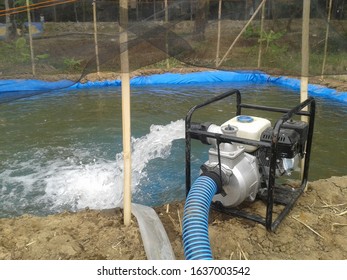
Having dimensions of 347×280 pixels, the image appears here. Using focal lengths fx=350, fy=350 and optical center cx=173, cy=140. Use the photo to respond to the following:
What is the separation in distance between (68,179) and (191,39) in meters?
2.49

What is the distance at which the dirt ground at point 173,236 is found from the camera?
89.7 inches

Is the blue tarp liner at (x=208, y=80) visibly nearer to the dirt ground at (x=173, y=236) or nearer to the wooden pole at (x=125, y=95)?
the dirt ground at (x=173, y=236)

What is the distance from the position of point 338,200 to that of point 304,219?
50 cm

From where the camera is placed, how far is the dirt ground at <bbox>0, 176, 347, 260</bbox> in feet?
7.48

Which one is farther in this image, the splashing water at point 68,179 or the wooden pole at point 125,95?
the splashing water at point 68,179

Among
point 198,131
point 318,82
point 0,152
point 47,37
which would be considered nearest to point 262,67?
point 198,131

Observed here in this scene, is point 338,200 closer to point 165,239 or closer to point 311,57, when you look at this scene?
point 311,57

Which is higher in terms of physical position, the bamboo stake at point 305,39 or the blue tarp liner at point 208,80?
the bamboo stake at point 305,39

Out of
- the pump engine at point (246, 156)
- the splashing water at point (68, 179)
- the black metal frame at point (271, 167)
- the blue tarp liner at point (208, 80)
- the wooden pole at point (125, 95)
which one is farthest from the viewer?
the blue tarp liner at point (208, 80)

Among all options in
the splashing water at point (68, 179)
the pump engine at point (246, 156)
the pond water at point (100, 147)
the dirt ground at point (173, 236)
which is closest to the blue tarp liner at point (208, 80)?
the pond water at point (100, 147)

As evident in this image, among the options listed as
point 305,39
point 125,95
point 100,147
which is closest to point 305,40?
point 305,39

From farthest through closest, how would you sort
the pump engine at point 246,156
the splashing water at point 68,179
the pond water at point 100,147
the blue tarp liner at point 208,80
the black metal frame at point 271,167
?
1. the blue tarp liner at point 208,80
2. the pond water at point 100,147
3. the splashing water at point 68,179
4. the pump engine at point 246,156
5. the black metal frame at point 271,167

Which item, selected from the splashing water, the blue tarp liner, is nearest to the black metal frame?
the splashing water

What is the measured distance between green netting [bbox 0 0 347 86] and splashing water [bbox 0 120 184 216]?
152cm
